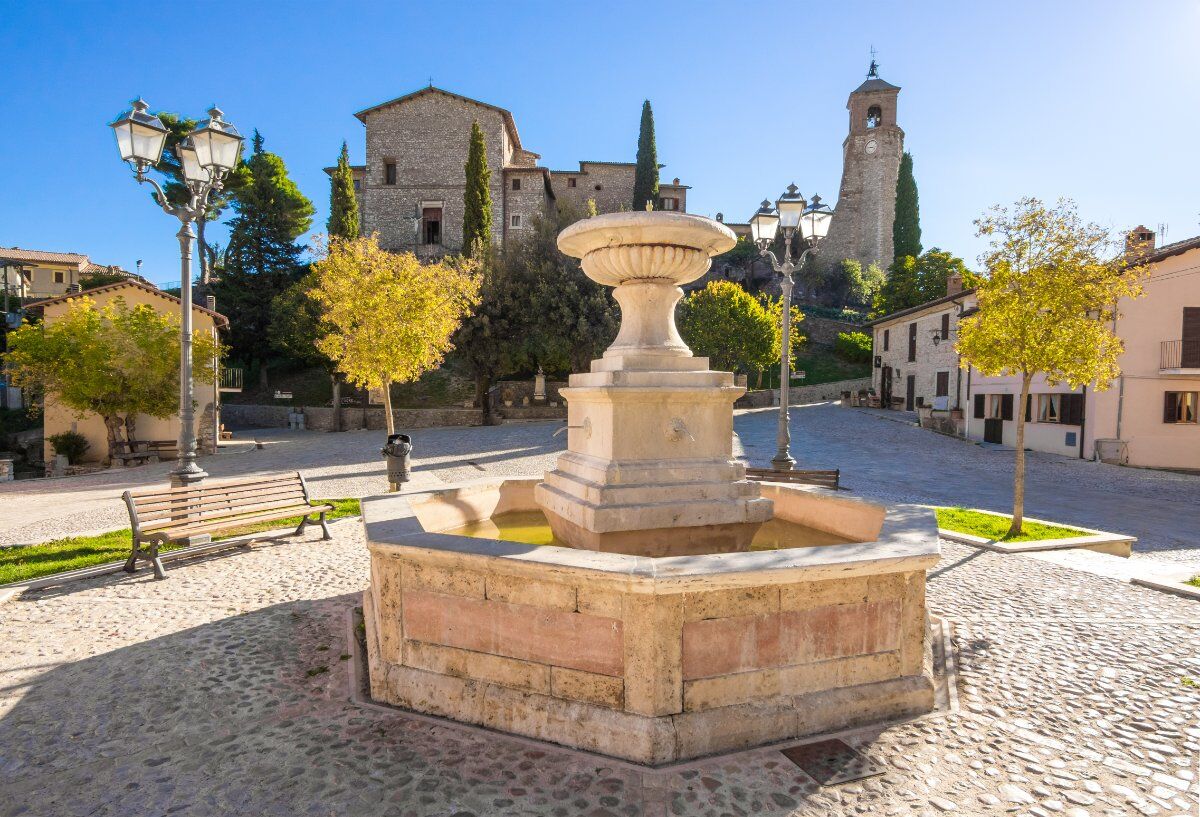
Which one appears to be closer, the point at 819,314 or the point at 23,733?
the point at 23,733

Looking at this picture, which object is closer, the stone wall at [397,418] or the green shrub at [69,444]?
the green shrub at [69,444]

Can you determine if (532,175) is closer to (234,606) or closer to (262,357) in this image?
(262,357)

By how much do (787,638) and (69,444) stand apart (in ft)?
79.6

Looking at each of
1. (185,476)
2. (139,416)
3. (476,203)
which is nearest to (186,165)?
(185,476)

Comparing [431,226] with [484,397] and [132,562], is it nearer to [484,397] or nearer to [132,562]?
[484,397]

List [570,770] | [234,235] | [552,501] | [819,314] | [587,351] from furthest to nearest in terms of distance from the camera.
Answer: [819,314] < [234,235] < [587,351] < [552,501] < [570,770]

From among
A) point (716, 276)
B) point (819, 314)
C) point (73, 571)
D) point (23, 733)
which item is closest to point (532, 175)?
point (716, 276)

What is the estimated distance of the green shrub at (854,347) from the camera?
43250 mm

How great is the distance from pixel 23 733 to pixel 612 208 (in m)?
44.5

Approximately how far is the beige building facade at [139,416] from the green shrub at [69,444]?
0.96ft

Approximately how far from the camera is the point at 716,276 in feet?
165

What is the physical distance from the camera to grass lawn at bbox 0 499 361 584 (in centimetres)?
621

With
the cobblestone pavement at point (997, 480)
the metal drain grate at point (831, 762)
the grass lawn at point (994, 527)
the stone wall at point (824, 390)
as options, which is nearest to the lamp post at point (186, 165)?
the metal drain grate at point (831, 762)

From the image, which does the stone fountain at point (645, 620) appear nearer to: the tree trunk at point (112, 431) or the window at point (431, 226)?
the tree trunk at point (112, 431)
